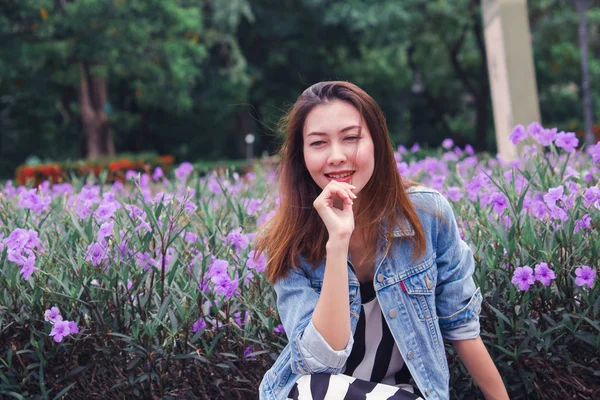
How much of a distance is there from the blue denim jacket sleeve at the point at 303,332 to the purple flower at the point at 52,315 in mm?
714

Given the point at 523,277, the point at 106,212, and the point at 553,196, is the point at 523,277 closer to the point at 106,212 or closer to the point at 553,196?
the point at 553,196

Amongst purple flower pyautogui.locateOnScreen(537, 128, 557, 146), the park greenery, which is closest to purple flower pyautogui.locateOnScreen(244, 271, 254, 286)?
the park greenery

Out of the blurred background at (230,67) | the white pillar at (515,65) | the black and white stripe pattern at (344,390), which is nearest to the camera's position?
the black and white stripe pattern at (344,390)

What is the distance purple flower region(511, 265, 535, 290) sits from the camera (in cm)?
195

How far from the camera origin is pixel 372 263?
1.82m

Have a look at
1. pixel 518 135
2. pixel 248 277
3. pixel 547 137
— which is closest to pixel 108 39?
→ pixel 518 135

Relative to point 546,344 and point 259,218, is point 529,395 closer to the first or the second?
point 546,344

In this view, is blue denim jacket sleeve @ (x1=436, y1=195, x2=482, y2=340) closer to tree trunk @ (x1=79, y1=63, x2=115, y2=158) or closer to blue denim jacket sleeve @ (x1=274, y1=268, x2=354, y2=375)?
blue denim jacket sleeve @ (x1=274, y1=268, x2=354, y2=375)

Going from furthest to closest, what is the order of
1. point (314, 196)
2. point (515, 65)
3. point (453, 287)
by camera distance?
point (515, 65), point (314, 196), point (453, 287)

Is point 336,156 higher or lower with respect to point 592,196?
higher

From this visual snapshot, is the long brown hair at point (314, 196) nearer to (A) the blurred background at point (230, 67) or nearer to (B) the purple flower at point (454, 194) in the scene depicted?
(B) the purple flower at point (454, 194)

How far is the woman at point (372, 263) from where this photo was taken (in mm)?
1719

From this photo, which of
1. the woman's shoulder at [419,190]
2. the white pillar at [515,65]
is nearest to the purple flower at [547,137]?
the woman's shoulder at [419,190]

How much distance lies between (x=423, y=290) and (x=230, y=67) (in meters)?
16.4
